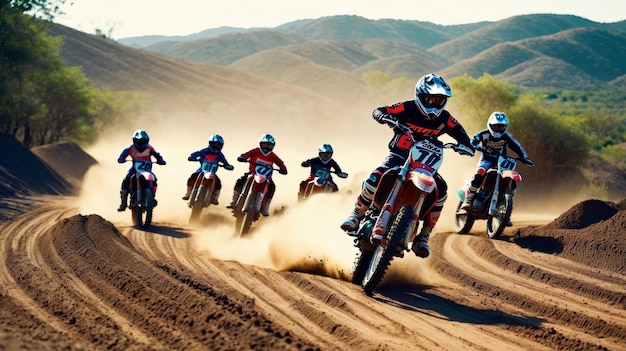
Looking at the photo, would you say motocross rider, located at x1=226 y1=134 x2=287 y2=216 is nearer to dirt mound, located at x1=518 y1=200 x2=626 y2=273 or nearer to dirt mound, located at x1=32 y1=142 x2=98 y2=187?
dirt mound, located at x1=518 y1=200 x2=626 y2=273

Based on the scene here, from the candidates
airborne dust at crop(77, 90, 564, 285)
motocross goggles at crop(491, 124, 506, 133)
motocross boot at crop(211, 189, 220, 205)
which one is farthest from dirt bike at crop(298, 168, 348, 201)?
motocross goggles at crop(491, 124, 506, 133)

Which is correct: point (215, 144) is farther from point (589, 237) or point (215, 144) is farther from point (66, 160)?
point (66, 160)

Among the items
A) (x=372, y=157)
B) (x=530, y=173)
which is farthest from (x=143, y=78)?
(x=530, y=173)

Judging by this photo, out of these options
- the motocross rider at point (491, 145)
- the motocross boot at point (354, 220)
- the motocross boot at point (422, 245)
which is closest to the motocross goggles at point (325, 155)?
the motocross rider at point (491, 145)

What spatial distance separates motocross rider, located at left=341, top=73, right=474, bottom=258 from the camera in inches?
357

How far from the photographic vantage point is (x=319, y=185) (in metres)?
17.0

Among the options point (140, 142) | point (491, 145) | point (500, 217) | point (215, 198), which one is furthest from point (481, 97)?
point (140, 142)

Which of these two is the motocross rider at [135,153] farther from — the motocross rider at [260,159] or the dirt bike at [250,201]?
the dirt bike at [250,201]

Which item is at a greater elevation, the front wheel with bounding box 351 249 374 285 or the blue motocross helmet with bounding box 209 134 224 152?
the blue motocross helmet with bounding box 209 134 224 152

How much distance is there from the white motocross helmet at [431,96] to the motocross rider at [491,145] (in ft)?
19.8

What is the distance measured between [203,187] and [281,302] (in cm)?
924

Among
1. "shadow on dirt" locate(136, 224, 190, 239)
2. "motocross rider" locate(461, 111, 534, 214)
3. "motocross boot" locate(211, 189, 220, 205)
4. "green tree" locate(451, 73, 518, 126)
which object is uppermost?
"green tree" locate(451, 73, 518, 126)

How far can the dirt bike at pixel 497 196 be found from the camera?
1466cm

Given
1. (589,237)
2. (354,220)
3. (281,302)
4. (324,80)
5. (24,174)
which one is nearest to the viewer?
(281,302)
